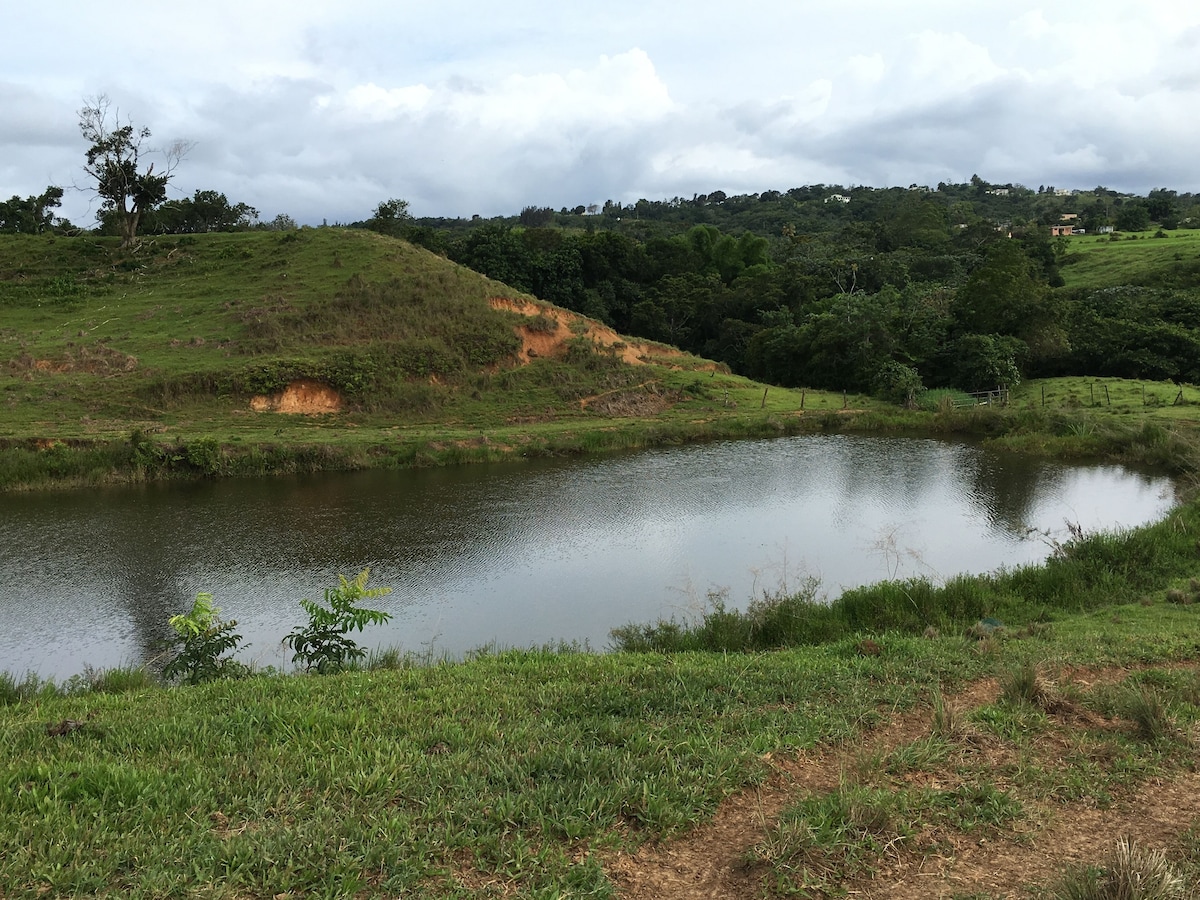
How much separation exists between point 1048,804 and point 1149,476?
22762 mm

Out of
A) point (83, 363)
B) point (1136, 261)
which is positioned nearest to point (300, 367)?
point (83, 363)

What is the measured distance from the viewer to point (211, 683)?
762 cm

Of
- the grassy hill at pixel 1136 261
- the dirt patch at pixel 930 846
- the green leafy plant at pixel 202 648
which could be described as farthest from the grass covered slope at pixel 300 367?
the grassy hill at pixel 1136 261

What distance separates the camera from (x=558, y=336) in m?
39.4

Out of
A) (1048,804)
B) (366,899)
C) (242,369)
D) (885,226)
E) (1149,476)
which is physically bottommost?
(1149,476)

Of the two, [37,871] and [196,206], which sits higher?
[196,206]

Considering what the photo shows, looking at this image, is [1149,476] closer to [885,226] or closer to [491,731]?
[491,731]

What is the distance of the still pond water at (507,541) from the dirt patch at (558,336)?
13.4 meters

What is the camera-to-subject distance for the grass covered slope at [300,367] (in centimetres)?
2581

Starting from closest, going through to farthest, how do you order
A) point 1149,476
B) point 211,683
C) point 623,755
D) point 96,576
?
1. point 623,755
2. point 211,683
3. point 96,576
4. point 1149,476

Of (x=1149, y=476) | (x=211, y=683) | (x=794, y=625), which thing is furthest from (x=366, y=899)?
(x=1149, y=476)

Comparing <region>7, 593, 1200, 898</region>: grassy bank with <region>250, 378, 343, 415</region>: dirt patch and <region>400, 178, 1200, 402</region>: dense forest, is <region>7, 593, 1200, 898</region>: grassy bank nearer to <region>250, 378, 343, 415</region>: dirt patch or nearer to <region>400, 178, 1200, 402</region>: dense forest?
<region>250, 378, 343, 415</region>: dirt patch

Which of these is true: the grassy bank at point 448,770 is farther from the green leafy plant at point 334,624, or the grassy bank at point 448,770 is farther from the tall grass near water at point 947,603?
the tall grass near water at point 947,603

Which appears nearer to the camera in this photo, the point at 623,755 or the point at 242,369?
the point at 623,755
